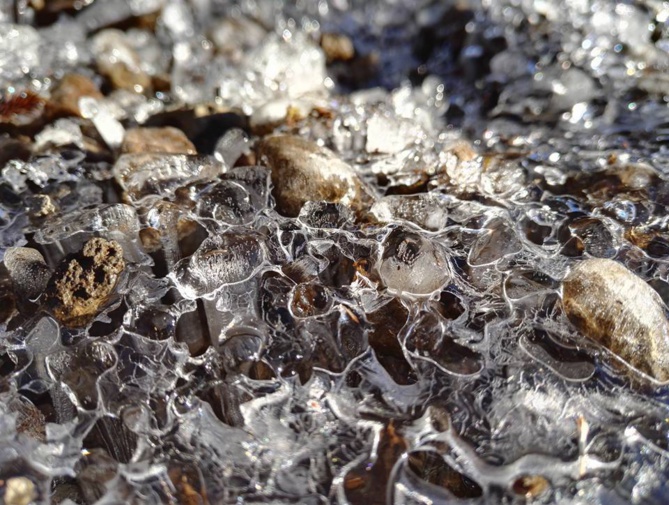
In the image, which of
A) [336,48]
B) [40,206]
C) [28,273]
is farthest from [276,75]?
[28,273]

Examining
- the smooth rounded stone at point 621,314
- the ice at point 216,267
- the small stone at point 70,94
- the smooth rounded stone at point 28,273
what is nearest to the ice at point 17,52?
the small stone at point 70,94

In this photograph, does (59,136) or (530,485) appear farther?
(59,136)

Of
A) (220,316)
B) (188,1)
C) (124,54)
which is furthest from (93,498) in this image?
(188,1)

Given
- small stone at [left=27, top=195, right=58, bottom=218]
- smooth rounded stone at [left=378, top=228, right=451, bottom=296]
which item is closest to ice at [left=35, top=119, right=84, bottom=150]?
small stone at [left=27, top=195, right=58, bottom=218]

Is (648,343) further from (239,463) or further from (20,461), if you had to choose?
(20,461)

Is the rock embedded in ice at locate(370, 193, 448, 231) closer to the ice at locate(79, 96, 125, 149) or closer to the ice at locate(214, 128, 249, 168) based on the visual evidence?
the ice at locate(214, 128, 249, 168)

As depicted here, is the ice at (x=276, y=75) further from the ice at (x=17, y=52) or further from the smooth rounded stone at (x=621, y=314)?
the smooth rounded stone at (x=621, y=314)

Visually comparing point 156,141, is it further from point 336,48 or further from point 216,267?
point 336,48
